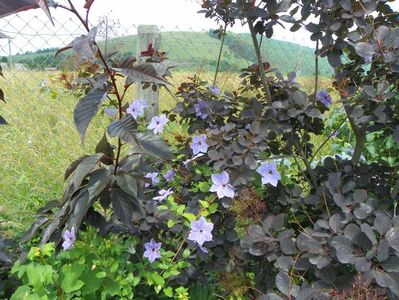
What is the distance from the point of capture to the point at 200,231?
1527 mm

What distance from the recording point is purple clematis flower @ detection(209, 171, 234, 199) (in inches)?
59.7

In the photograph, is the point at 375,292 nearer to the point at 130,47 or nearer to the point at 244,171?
the point at 244,171

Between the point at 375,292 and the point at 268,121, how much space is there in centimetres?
64

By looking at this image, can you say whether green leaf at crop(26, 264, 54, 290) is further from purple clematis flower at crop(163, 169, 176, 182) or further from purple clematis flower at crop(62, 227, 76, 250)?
purple clematis flower at crop(163, 169, 176, 182)

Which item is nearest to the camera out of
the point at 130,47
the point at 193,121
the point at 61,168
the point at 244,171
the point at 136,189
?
the point at 136,189

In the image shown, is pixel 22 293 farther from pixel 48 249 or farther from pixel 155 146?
pixel 155 146

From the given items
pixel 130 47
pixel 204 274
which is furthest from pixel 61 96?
pixel 204 274

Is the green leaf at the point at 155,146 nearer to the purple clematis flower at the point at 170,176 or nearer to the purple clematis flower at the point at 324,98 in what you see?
the purple clematis flower at the point at 170,176

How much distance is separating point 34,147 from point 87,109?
2.76 metres

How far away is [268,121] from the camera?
1.60 metres

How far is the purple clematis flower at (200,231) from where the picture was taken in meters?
1.51

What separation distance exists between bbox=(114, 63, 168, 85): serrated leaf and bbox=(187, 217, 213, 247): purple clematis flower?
18.9 inches

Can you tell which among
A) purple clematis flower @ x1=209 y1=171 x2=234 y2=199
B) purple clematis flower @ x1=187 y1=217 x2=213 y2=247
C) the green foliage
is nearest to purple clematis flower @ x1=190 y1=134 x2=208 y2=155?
purple clematis flower @ x1=209 y1=171 x2=234 y2=199

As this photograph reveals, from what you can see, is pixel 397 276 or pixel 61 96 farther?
pixel 61 96
